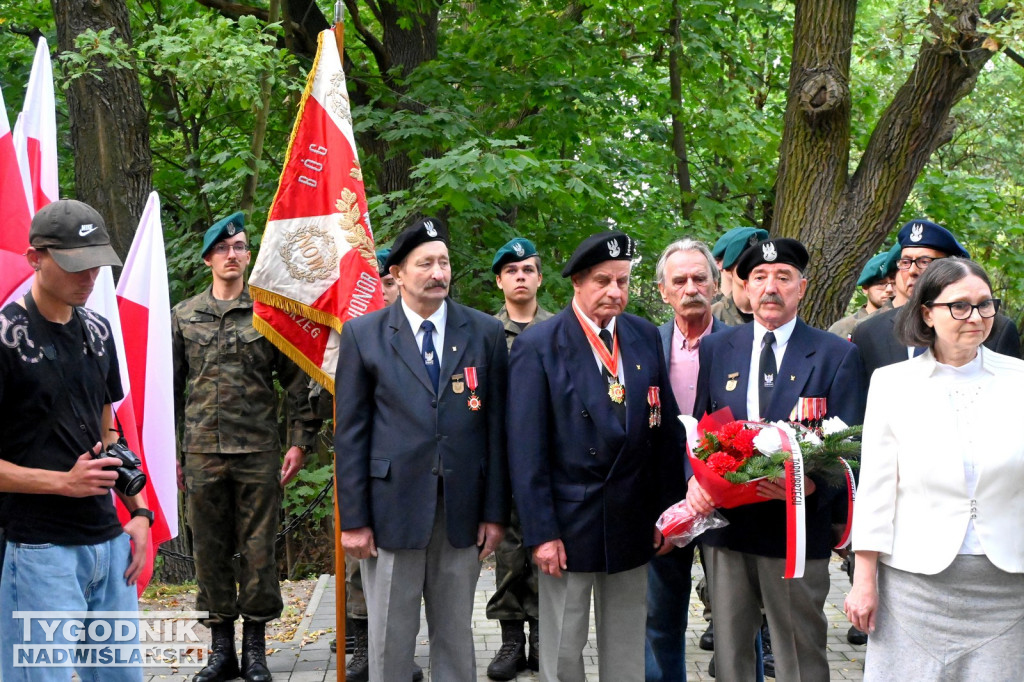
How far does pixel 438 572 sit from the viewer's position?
4707 mm

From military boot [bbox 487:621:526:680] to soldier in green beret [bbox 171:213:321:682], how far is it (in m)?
1.26

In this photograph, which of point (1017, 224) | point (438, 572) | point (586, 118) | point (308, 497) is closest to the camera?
point (438, 572)

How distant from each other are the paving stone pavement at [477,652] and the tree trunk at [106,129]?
3554mm

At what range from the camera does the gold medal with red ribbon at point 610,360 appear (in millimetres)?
4547

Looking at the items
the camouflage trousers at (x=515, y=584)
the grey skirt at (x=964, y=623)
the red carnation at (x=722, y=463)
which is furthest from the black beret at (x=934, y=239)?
the camouflage trousers at (x=515, y=584)

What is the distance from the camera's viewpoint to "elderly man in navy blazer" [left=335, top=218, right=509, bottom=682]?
4.59 meters

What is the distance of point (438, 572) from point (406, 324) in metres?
1.12

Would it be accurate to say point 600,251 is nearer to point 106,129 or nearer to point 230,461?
point 230,461

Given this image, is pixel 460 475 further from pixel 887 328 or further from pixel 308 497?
pixel 308 497

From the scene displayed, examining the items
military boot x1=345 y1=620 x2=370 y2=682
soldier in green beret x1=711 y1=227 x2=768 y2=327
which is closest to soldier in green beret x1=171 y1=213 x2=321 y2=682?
military boot x1=345 y1=620 x2=370 y2=682

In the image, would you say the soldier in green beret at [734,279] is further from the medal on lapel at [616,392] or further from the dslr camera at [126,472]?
the dslr camera at [126,472]

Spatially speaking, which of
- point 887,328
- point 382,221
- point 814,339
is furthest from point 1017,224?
point 814,339

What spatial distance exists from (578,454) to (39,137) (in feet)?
10.5

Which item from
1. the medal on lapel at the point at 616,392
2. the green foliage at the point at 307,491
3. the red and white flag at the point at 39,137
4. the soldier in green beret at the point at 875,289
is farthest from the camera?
the green foliage at the point at 307,491
